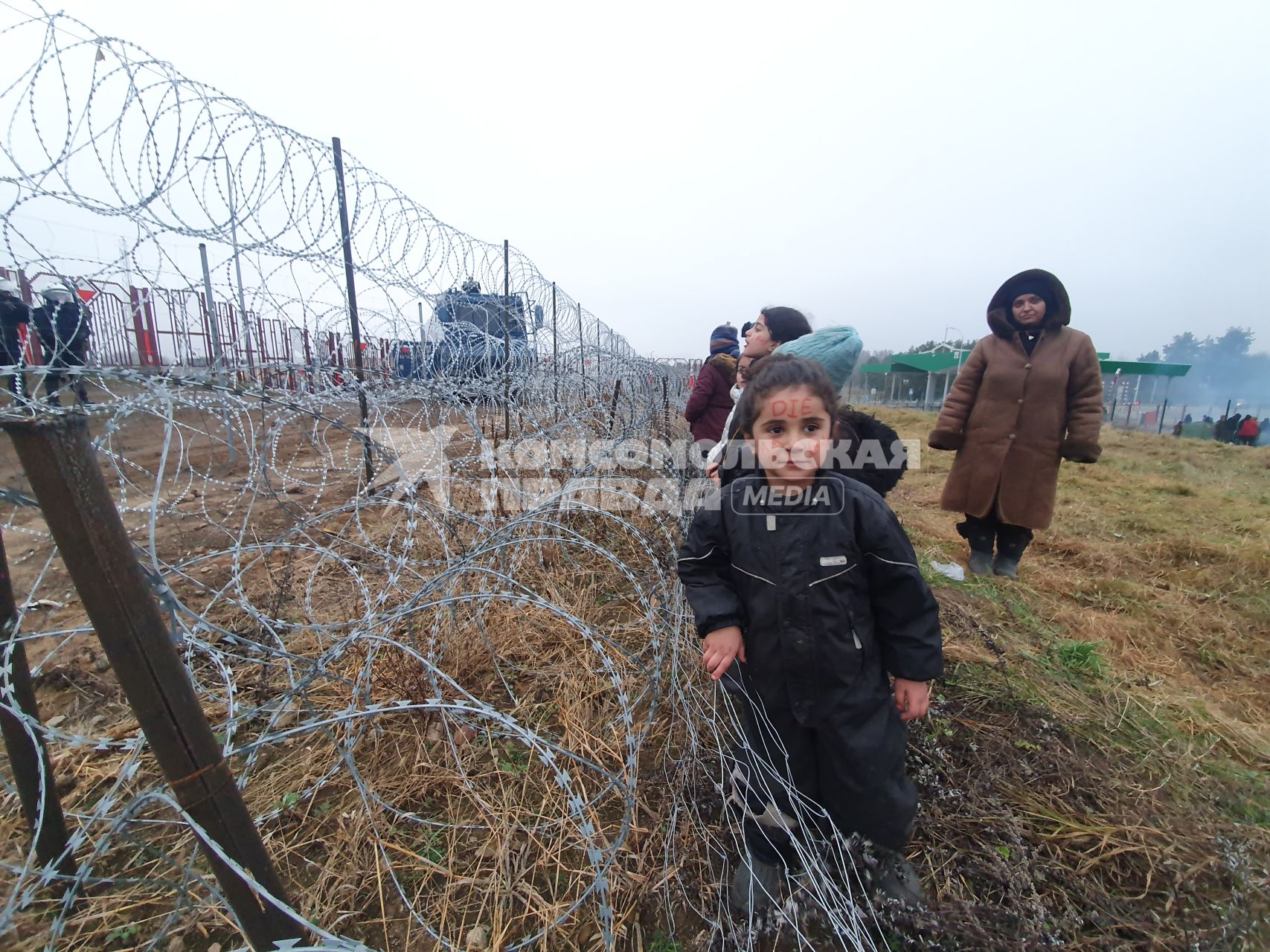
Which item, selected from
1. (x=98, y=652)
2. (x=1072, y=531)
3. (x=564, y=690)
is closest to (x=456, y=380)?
(x=98, y=652)

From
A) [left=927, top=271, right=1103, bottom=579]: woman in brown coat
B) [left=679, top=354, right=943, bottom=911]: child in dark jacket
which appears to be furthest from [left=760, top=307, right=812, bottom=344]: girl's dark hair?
[left=927, top=271, right=1103, bottom=579]: woman in brown coat

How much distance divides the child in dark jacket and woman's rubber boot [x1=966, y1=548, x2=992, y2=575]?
8.66ft

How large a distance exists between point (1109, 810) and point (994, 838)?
1.37 feet

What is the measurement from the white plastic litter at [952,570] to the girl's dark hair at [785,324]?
2.10 m

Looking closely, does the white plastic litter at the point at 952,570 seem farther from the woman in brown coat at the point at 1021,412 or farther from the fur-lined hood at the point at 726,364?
the fur-lined hood at the point at 726,364

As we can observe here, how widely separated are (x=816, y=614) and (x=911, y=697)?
34cm

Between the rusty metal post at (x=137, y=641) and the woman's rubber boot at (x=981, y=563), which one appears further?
the woman's rubber boot at (x=981, y=563)

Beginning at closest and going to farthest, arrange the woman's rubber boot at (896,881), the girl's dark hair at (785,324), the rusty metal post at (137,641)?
the rusty metal post at (137,641)
the woman's rubber boot at (896,881)
the girl's dark hair at (785,324)

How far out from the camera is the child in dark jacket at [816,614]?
1.32m

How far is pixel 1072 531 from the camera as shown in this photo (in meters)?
4.64

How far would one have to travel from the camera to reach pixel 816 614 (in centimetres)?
132

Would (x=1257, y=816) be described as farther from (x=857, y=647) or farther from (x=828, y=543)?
Result: (x=828, y=543)

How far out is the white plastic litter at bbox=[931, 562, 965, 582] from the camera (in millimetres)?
3428

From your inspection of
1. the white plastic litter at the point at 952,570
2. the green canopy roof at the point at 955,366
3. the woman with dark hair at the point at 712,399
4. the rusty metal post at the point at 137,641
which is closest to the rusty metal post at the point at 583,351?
the woman with dark hair at the point at 712,399
